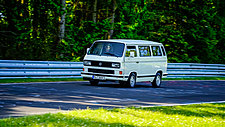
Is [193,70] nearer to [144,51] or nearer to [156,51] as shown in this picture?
[156,51]

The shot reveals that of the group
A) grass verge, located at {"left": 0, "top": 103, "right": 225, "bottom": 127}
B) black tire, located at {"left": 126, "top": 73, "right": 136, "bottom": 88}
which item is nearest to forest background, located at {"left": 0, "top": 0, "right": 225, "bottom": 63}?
black tire, located at {"left": 126, "top": 73, "right": 136, "bottom": 88}

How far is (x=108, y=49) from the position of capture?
65.7 ft

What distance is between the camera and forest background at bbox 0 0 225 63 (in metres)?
26.5

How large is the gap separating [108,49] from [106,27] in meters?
12.9

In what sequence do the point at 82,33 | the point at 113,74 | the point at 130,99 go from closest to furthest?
the point at 130,99
the point at 113,74
the point at 82,33

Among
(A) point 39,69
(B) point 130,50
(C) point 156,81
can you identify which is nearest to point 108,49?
(B) point 130,50

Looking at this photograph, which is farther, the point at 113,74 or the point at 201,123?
Result: the point at 113,74

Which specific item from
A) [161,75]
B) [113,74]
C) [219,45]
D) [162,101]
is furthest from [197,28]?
[162,101]

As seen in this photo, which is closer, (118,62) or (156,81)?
(118,62)

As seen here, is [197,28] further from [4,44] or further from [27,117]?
[27,117]

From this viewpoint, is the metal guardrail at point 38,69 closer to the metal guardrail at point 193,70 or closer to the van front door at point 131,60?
the van front door at point 131,60

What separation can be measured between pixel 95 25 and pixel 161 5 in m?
10.6

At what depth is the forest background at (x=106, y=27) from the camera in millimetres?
26452

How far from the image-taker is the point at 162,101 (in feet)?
49.5
